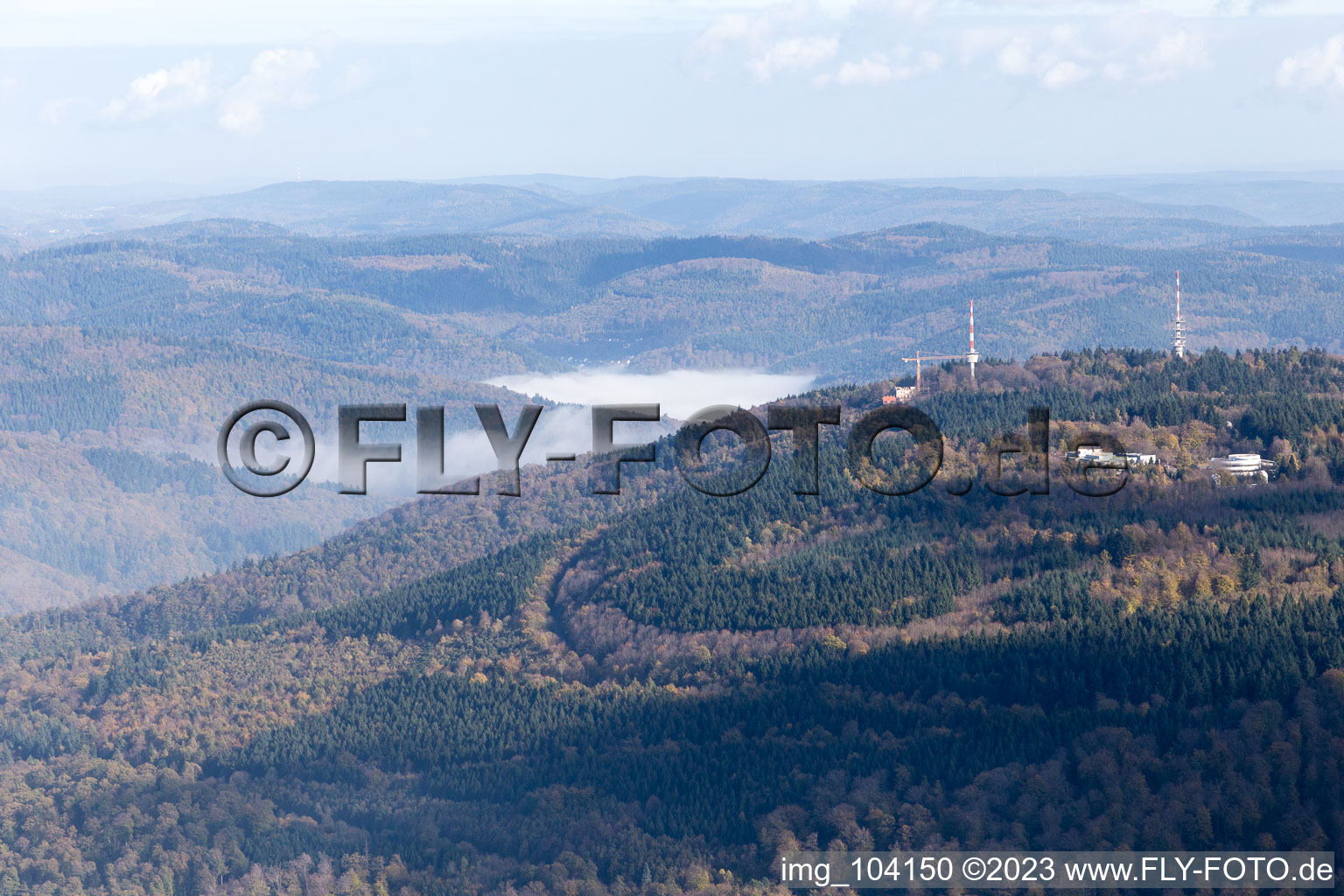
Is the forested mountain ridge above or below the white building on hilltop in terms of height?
below

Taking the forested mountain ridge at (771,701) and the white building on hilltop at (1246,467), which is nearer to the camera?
the forested mountain ridge at (771,701)

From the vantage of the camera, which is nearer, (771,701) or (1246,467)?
(771,701)

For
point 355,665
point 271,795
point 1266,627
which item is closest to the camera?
point 1266,627

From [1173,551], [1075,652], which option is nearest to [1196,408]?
[1173,551]

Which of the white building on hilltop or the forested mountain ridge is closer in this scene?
the forested mountain ridge

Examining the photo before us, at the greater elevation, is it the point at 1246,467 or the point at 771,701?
the point at 1246,467

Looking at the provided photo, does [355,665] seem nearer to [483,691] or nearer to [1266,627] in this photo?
[483,691]

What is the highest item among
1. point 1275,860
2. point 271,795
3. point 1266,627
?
point 1266,627

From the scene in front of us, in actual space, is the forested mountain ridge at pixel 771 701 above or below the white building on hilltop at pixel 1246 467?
below
